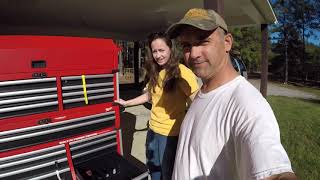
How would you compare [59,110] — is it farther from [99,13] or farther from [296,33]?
[296,33]

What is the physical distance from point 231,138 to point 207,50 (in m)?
0.39

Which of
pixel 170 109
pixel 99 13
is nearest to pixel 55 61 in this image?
pixel 170 109

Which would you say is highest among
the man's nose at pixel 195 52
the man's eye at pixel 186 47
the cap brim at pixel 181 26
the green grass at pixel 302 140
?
the cap brim at pixel 181 26

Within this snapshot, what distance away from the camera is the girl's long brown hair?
2994mm

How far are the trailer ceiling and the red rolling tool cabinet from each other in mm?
3543

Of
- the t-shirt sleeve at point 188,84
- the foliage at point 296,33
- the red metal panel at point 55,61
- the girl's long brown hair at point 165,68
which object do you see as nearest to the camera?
the red metal panel at point 55,61

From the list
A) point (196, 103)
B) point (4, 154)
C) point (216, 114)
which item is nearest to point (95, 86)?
point (4, 154)

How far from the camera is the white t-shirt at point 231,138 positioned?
1085 mm

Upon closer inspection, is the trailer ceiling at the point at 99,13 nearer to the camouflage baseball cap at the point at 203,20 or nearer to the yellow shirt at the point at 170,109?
the yellow shirt at the point at 170,109

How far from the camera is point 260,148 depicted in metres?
1.08

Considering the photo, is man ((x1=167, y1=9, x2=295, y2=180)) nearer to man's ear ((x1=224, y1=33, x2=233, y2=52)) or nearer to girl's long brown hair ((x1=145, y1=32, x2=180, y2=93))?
man's ear ((x1=224, y1=33, x2=233, y2=52))

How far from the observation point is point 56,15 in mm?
7852

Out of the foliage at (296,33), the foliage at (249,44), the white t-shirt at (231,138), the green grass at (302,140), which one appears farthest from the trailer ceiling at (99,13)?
the foliage at (249,44)

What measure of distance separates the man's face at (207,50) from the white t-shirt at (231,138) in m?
0.10
